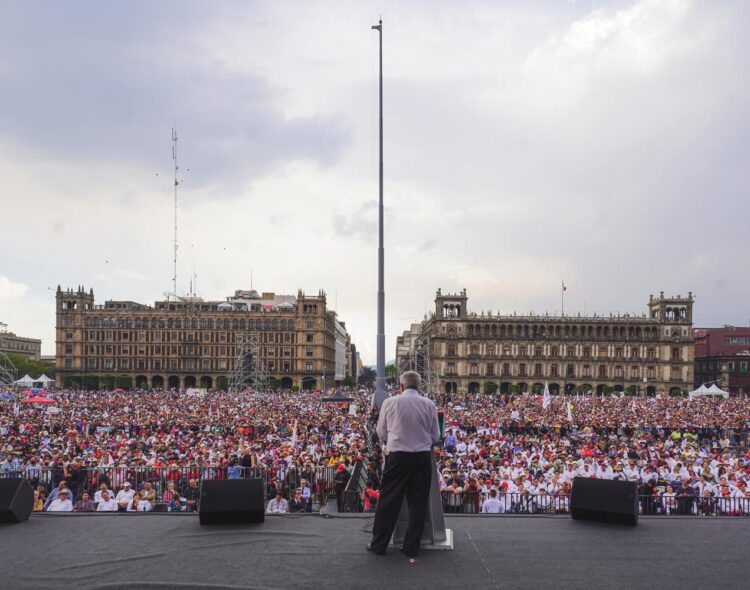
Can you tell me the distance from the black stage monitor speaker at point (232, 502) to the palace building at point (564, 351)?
327 feet

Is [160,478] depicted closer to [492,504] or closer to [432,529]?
[492,504]

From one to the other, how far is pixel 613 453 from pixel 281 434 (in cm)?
1301

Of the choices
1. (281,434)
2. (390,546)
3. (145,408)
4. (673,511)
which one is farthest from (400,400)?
(145,408)

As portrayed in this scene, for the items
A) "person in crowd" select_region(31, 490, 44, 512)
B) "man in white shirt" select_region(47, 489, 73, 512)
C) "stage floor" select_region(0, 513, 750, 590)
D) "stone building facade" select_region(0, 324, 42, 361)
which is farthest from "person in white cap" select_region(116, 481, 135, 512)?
"stone building facade" select_region(0, 324, 42, 361)

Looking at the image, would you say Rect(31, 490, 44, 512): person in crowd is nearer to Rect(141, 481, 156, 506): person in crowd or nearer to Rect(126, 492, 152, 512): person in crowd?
Rect(126, 492, 152, 512): person in crowd

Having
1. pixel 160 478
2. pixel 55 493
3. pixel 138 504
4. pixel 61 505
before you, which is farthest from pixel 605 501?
pixel 55 493

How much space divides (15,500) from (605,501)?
6457 mm

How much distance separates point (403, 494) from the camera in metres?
6.42

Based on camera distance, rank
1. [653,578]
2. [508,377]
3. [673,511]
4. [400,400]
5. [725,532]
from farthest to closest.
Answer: [508,377] < [673,511] < [725,532] < [400,400] < [653,578]

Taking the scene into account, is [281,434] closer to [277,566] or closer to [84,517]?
[84,517]

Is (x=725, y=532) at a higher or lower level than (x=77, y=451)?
higher

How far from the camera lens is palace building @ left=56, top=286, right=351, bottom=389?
11044cm

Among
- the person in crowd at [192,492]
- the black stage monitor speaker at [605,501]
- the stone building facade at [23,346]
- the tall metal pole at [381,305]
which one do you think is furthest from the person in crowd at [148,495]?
the stone building facade at [23,346]

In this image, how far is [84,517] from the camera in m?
7.79
